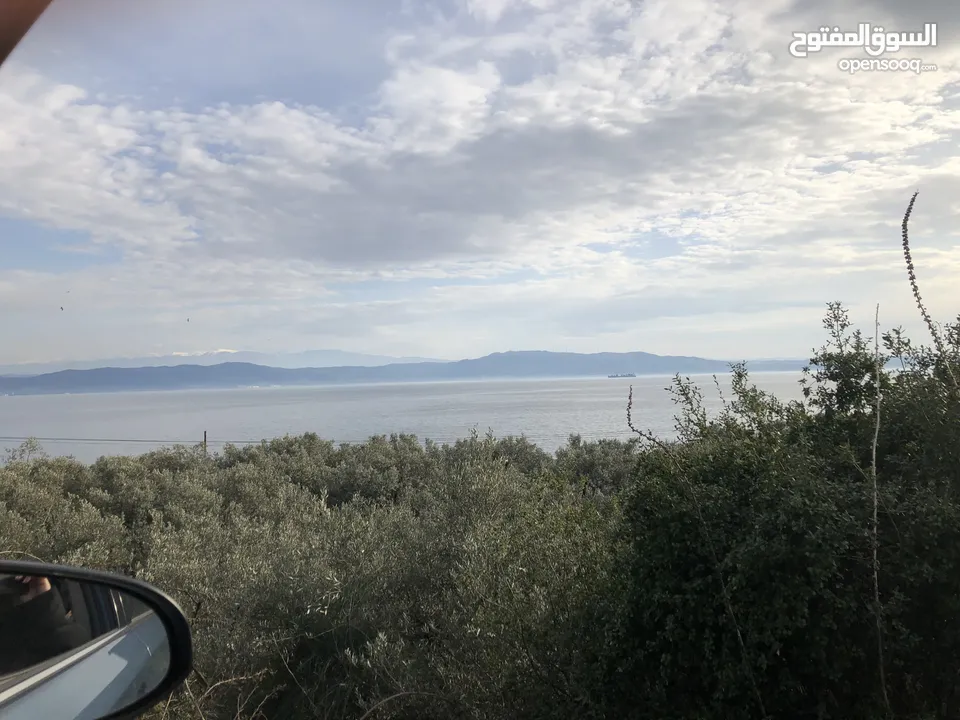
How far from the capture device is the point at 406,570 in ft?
23.1

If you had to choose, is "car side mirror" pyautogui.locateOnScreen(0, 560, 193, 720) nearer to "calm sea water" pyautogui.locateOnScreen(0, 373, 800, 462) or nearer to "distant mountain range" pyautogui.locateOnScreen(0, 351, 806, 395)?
"calm sea water" pyautogui.locateOnScreen(0, 373, 800, 462)

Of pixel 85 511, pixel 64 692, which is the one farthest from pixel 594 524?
pixel 85 511

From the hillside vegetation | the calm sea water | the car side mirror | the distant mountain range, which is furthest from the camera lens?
the distant mountain range

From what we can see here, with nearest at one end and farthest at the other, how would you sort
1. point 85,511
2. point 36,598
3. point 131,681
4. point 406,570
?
point 36,598 → point 131,681 → point 406,570 → point 85,511

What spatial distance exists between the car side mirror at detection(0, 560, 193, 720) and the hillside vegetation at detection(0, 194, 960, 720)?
7.40 ft

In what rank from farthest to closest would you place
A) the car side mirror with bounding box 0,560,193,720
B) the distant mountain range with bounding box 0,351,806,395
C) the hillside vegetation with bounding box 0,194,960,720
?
the distant mountain range with bounding box 0,351,806,395 < the hillside vegetation with bounding box 0,194,960,720 < the car side mirror with bounding box 0,560,193,720

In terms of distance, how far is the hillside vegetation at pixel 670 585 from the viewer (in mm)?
3295

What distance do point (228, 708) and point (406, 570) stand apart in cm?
191

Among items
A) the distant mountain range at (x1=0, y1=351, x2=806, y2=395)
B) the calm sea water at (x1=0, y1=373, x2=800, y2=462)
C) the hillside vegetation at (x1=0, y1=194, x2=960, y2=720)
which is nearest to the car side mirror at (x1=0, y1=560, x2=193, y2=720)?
the hillside vegetation at (x1=0, y1=194, x2=960, y2=720)

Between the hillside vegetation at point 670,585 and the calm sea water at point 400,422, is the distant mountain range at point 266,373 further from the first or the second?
the hillside vegetation at point 670,585

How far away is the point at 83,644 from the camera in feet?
6.96

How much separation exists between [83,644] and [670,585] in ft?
8.93

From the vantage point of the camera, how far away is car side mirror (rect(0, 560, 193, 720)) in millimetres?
1799

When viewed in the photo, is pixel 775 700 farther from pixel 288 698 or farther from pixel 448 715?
pixel 288 698
